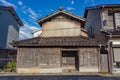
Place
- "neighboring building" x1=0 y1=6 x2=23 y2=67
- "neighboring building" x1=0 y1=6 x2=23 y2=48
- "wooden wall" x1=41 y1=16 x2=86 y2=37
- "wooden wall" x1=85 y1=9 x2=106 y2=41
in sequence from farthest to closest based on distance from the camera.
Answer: "neighboring building" x1=0 y1=6 x2=23 y2=48 < "neighboring building" x1=0 y1=6 x2=23 y2=67 < "wooden wall" x1=85 y1=9 x2=106 y2=41 < "wooden wall" x1=41 y1=16 x2=86 y2=37

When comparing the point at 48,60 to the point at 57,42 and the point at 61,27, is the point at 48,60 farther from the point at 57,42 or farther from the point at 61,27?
the point at 61,27

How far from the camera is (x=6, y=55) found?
2616 cm

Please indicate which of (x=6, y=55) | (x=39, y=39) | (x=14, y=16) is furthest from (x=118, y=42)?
(x=14, y=16)

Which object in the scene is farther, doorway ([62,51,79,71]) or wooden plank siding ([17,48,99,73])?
doorway ([62,51,79,71])

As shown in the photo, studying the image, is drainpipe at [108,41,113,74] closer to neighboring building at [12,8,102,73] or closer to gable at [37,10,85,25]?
neighboring building at [12,8,102,73]

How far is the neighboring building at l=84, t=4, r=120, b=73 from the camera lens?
19094 millimetres

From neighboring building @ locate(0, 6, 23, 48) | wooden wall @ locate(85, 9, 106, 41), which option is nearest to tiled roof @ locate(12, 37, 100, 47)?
wooden wall @ locate(85, 9, 106, 41)

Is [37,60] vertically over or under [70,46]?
under

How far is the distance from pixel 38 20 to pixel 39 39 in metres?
2.62

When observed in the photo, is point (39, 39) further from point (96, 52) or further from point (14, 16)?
point (14, 16)

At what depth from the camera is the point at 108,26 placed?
22.4 metres

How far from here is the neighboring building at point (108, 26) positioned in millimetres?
19094

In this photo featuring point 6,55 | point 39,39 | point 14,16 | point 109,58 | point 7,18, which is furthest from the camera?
point 14,16

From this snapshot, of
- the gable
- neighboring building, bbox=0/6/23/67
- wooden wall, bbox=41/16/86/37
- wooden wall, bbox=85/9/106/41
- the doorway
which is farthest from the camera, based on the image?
neighboring building, bbox=0/6/23/67
